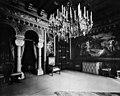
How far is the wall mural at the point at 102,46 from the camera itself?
6.22 metres

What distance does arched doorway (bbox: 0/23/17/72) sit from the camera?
5.55 metres

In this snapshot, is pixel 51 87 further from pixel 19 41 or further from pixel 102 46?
pixel 102 46

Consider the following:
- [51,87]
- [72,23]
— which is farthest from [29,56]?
[72,23]

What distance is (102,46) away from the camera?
6.82m

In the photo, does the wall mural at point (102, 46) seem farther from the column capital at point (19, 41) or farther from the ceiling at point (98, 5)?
the column capital at point (19, 41)

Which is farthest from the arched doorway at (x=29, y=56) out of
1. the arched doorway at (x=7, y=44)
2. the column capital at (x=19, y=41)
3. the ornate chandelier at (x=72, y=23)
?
the ornate chandelier at (x=72, y=23)

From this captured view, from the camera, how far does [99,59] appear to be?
7051 mm

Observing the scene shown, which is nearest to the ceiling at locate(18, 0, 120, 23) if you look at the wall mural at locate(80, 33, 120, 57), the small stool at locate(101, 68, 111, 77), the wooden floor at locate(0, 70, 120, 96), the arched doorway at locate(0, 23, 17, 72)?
the wall mural at locate(80, 33, 120, 57)

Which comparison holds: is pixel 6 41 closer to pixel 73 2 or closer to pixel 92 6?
pixel 73 2

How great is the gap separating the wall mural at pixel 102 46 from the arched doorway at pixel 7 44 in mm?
5570

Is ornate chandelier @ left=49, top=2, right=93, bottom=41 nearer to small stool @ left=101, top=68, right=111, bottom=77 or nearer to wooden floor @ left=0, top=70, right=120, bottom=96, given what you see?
wooden floor @ left=0, top=70, right=120, bottom=96

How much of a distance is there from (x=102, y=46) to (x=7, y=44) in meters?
6.68

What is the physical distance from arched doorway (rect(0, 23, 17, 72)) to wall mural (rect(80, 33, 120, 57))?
18.3ft

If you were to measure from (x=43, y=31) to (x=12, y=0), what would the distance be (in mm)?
2758
